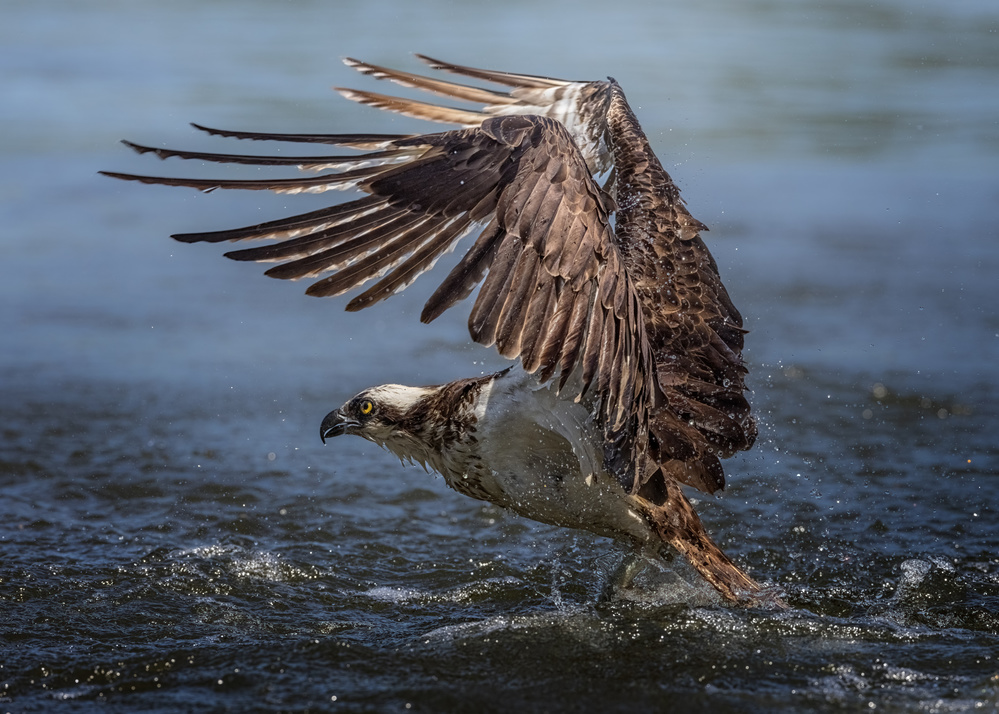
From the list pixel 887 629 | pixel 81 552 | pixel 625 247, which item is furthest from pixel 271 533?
pixel 887 629

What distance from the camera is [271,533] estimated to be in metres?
5.44

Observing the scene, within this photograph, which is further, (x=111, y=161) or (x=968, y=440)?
(x=111, y=161)

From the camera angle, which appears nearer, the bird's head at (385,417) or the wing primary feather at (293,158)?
the wing primary feather at (293,158)

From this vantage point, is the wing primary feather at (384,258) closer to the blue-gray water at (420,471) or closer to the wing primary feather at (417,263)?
the wing primary feather at (417,263)

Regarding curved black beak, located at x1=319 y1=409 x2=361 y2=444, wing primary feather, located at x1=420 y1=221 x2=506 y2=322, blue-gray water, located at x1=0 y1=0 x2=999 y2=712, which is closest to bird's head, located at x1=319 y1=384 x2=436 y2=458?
curved black beak, located at x1=319 y1=409 x2=361 y2=444

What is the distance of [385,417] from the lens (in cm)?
498

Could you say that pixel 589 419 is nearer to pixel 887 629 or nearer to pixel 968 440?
pixel 887 629

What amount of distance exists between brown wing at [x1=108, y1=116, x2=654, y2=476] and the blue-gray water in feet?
4.17

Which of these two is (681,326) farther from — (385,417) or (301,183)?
(301,183)

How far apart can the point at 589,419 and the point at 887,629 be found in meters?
1.40

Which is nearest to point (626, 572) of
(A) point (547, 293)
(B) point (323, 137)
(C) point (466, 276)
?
(A) point (547, 293)

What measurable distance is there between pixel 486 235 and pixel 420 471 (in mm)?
2618

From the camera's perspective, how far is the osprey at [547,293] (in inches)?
148

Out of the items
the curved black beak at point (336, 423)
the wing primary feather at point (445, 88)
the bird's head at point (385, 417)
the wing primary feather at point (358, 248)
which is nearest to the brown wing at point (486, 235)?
the wing primary feather at point (358, 248)
